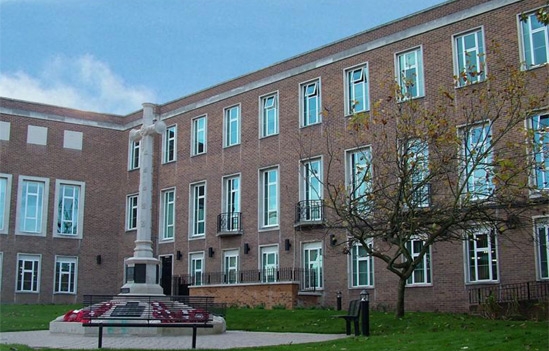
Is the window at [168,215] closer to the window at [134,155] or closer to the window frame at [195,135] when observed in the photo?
the window frame at [195,135]

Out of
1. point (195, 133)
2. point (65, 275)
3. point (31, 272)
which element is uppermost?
point (195, 133)

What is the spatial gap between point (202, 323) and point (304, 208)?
42.9 ft

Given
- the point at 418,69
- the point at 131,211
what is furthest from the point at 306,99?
the point at 131,211

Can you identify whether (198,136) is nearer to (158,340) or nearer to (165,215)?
(165,215)

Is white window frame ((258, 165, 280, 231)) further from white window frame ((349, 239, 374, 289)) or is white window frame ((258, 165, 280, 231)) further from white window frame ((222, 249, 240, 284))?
white window frame ((349, 239, 374, 289))

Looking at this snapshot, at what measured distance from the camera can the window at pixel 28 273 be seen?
1382 inches

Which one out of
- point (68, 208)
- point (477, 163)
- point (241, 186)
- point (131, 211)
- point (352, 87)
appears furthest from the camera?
point (131, 211)

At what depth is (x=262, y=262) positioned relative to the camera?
99.7 ft

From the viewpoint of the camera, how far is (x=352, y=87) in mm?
28016

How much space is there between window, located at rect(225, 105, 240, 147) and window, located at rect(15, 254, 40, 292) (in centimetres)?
1146

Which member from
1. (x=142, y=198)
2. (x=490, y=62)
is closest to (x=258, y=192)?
(x=142, y=198)

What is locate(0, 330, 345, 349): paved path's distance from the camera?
569 inches

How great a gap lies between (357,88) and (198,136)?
32.9ft

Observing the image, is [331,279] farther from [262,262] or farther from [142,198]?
[142,198]
